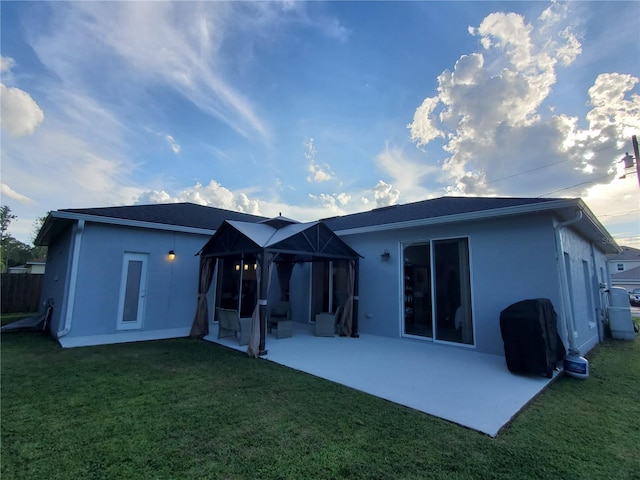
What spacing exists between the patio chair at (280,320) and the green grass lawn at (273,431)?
116 inches

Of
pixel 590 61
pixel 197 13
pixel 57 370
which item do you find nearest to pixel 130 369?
pixel 57 370

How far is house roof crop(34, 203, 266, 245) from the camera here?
704 cm

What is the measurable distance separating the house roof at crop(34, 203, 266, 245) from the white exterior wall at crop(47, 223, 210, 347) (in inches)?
11.7

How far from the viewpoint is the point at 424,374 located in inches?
190

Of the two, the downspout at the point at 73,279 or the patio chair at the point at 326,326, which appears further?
the patio chair at the point at 326,326

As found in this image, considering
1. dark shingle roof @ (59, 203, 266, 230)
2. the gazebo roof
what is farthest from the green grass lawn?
dark shingle roof @ (59, 203, 266, 230)

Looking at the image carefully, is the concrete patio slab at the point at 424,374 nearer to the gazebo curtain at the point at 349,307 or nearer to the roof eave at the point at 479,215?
the gazebo curtain at the point at 349,307

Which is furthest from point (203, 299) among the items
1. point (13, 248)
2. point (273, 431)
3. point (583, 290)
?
point (13, 248)

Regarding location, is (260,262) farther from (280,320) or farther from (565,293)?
(565,293)

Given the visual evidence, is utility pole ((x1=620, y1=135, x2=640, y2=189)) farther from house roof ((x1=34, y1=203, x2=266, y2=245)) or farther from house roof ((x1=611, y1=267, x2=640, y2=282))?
house roof ((x1=611, y1=267, x2=640, y2=282))

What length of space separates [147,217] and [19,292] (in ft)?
33.7

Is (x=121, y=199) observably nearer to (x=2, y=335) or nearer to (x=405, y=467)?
(x=2, y=335)

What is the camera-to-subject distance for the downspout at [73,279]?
6.76 metres

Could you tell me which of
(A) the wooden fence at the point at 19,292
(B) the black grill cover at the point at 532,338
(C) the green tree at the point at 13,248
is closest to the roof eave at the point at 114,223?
(A) the wooden fence at the point at 19,292
